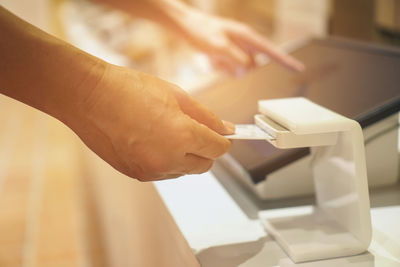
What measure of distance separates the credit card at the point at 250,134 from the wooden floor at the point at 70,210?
0.14 m

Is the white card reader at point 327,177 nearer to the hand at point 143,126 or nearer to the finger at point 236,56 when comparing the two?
the hand at point 143,126

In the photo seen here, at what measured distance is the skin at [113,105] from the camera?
1.41 ft

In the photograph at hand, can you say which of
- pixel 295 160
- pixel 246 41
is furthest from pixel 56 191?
pixel 295 160

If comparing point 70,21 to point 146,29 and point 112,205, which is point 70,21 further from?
point 112,205

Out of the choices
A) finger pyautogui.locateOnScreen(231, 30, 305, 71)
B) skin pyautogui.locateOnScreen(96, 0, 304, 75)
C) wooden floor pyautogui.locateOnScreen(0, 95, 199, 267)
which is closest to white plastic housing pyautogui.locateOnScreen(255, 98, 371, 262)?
wooden floor pyautogui.locateOnScreen(0, 95, 199, 267)

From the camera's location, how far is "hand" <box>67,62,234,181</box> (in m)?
0.43

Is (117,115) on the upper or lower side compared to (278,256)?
upper

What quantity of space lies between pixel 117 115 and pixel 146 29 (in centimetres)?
178

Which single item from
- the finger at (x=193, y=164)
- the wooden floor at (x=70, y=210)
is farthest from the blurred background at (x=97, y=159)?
the finger at (x=193, y=164)

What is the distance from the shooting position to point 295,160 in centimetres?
58

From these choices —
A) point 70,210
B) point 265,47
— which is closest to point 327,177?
point 265,47

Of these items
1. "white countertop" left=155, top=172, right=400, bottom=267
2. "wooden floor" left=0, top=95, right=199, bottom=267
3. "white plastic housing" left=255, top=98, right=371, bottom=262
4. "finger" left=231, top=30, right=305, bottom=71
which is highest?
"finger" left=231, top=30, right=305, bottom=71

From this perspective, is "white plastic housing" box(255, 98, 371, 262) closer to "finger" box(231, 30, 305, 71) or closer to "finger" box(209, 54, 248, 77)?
"finger" box(231, 30, 305, 71)

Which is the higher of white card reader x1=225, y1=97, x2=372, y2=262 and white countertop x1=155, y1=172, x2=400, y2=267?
white card reader x1=225, y1=97, x2=372, y2=262
